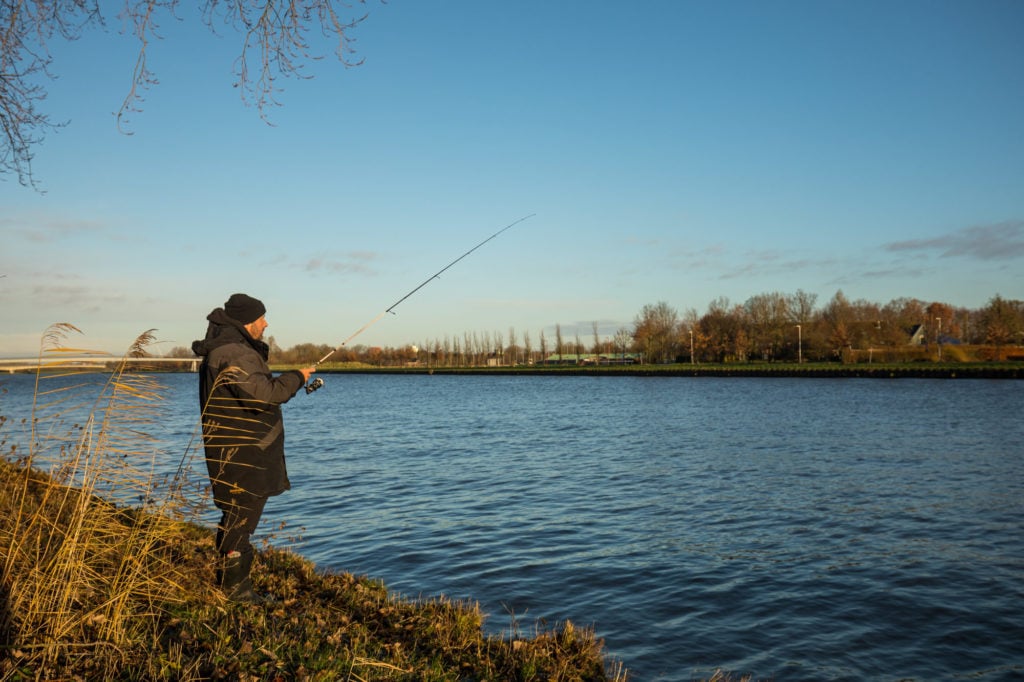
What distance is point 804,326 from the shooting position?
112m

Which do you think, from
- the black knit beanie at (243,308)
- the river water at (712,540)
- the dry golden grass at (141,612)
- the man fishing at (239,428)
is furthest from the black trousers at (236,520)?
the black knit beanie at (243,308)

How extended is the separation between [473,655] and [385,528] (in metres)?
7.34

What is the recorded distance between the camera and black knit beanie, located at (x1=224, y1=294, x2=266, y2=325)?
6098 mm

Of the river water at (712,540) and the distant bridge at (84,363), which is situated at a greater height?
the distant bridge at (84,363)

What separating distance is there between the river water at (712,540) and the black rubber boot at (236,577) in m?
1.45

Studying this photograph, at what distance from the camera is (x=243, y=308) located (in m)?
6.11

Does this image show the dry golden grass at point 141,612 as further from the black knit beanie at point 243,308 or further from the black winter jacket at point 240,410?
the black knit beanie at point 243,308

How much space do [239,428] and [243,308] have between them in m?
1.11

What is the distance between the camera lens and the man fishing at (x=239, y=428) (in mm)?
5602

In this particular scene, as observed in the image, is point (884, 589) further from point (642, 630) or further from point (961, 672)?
point (642, 630)

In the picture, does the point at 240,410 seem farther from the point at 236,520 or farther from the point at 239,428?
the point at 236,520

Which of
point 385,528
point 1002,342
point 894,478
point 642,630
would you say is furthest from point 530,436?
point 1002,342

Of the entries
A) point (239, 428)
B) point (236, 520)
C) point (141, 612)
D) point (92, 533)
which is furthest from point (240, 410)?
point (141, 612)

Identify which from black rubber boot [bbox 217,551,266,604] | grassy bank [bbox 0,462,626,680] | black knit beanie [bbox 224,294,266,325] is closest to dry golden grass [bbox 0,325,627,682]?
grassy bank [bbox 0,462,626,680]
